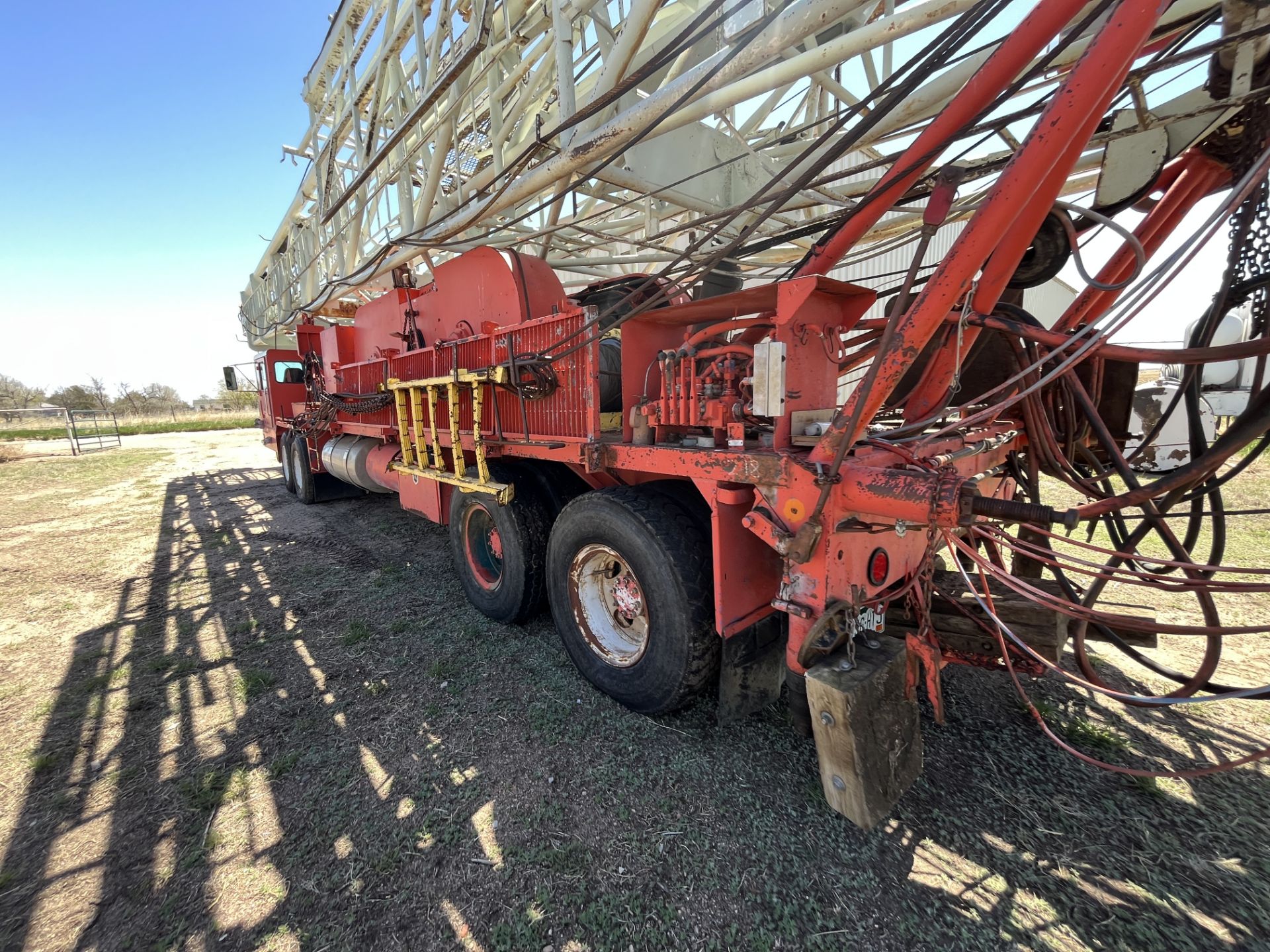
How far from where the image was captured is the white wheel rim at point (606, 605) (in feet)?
9.75

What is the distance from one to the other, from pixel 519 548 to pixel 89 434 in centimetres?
3163

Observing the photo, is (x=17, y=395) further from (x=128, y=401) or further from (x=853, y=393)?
(x=853, y=393)

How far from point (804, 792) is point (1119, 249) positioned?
2.78 m

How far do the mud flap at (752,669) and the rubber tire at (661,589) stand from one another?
107mm

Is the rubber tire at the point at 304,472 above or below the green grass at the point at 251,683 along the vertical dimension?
above

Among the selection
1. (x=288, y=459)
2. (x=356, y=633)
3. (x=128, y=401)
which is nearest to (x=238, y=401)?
(x=128, y=401)

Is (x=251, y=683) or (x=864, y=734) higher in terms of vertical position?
(x=864, y=734)

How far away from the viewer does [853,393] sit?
203 centimetres

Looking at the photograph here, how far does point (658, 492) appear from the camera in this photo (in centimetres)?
285

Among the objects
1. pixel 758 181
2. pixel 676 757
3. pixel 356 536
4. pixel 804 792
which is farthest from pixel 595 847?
pixel 356 536

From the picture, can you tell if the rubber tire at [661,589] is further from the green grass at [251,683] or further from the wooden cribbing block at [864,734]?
the green grass at [251,683]

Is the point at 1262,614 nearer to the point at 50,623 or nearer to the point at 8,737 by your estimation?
the point at 8,737

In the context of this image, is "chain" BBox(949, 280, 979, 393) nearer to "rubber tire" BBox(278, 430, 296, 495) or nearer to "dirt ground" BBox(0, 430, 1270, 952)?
"dirt ground" BBox(0, 430, 1270, 952)

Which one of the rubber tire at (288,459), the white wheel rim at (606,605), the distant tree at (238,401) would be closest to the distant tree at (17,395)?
the distant tree at (238,401)
